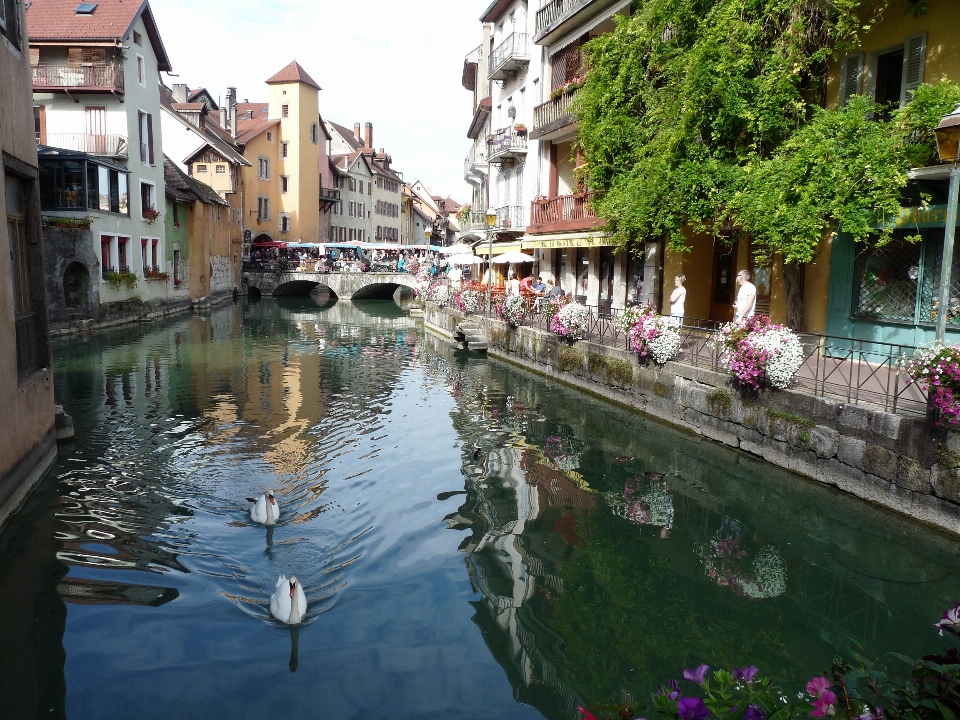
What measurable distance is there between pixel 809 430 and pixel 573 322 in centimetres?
866

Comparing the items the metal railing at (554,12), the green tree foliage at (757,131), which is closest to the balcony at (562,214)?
the green tree foliage at (757,131)

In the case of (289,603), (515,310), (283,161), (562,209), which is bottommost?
(289,603)

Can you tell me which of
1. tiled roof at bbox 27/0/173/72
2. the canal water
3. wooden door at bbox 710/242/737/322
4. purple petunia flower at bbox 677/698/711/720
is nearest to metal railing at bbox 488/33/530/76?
wooden door at bbox 710/242/737/322

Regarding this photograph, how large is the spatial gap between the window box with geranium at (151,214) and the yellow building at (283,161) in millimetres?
24568

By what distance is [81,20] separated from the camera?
30.7 m

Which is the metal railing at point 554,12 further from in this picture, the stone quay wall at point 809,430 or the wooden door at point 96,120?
the wooden door at point 96,120

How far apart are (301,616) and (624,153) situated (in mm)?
14257

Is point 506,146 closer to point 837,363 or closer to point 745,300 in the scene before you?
point 745,300

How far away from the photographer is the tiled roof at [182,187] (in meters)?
38.3

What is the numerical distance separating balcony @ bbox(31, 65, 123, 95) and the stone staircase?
1747 centimetres

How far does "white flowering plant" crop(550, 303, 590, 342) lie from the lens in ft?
61.2

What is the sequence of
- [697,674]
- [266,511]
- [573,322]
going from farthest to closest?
[573,322] → [266,511] → [697,674]

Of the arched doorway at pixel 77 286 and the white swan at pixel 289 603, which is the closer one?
the white swan at pixel 289 603

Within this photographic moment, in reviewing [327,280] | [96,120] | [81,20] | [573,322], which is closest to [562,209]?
[573,322]
